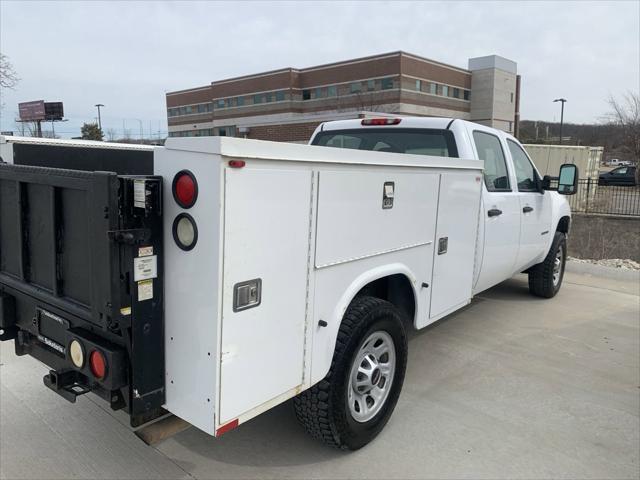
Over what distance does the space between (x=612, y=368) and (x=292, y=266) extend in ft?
11.9

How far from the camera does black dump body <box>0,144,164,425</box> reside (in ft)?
6.65

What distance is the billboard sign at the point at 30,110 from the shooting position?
131 ft

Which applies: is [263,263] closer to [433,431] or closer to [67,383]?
[67,383]

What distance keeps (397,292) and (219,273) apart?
1.85m

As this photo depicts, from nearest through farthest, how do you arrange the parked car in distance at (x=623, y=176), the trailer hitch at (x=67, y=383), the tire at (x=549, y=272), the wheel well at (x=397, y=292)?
the trailer hitch at (x=67, y=383) < the wheel well at (x=397, y=292) < the tire at (x=549, y=272) < the parked car in distance at (x=623, y=176)

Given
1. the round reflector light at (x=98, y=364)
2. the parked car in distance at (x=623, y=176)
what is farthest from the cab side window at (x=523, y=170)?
the parked car in distance at (x=623, y=176)

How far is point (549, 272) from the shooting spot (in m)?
6.49

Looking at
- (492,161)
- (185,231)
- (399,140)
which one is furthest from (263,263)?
(492,161)

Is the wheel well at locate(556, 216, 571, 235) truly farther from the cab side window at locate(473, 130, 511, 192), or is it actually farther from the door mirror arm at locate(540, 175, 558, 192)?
the cab side window at locate(473, 130, 511, 192)

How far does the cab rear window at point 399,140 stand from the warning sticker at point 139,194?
290cm

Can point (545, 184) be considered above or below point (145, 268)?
above

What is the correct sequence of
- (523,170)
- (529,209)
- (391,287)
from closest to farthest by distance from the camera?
(391,287) < (529,209) < (523,170)

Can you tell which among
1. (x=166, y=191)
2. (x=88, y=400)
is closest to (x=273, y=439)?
(x=88, y=400)

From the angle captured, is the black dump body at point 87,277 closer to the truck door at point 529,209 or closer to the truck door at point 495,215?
the truck door at point 495,215
